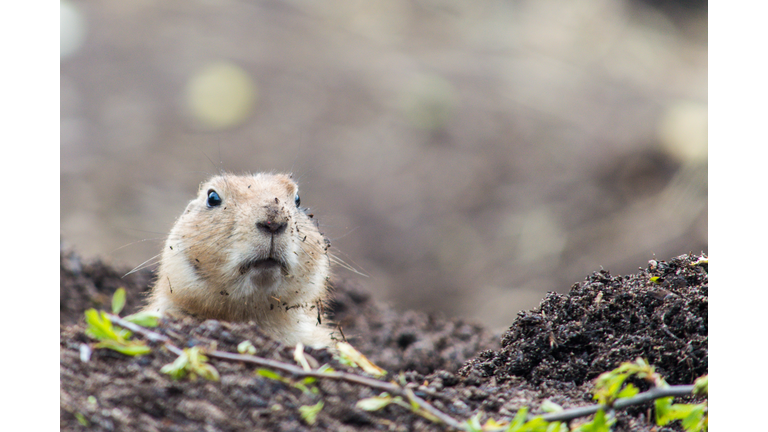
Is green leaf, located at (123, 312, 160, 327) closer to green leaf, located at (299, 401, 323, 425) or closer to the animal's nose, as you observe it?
green leaf, located at (299, 401, 323, 425)

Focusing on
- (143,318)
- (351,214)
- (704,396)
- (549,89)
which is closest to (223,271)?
(143,318)

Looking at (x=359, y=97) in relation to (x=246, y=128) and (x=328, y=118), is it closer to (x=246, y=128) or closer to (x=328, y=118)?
(x=328, y=118)

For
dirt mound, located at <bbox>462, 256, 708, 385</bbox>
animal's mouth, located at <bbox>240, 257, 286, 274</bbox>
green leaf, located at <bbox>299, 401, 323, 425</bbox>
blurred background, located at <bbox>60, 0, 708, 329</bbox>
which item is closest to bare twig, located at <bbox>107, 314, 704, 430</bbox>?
green leaf, located at <bbox>299, 401, 323, 425</bbox>

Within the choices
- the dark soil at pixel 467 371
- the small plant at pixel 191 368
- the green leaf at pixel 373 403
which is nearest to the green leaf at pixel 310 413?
the dark soil at pixel 467 371

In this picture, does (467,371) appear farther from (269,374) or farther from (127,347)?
(127,347)

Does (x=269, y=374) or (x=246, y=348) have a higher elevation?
(x=246, y=348)

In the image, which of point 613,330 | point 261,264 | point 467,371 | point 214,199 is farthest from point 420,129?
point 613,330

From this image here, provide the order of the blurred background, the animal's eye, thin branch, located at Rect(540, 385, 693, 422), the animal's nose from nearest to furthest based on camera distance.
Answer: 1. thin branch, located at Rect(540, 385, 693, 422)
2. the animal's nose
3. the animal's eye
4. the blurred background

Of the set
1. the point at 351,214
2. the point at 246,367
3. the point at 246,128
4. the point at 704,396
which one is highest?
the point at 246,128
